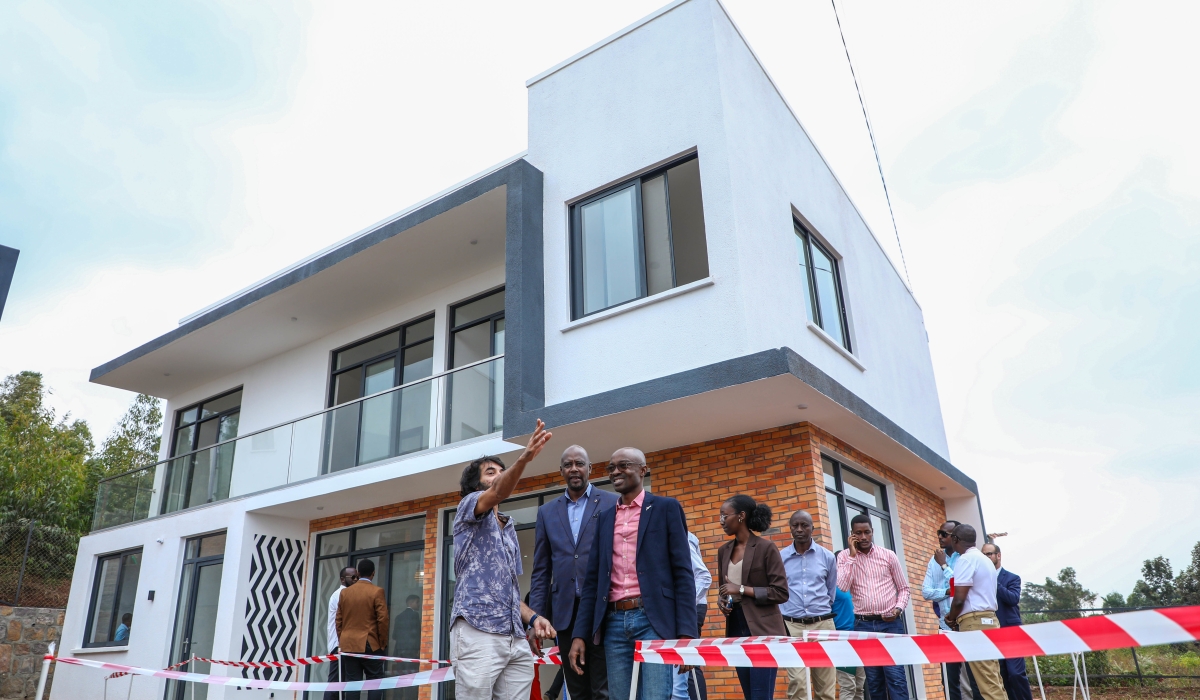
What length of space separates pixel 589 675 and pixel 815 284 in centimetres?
712

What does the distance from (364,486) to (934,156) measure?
854 inches

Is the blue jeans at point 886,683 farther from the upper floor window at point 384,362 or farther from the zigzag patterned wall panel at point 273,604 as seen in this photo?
the zigzag patterned wall panel at point 273,604

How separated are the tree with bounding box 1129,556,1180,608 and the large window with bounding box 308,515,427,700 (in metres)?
23.3

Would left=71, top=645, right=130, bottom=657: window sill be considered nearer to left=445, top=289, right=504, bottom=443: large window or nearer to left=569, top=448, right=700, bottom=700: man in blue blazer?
left=445, top=289, right=504, bottom=443: large window

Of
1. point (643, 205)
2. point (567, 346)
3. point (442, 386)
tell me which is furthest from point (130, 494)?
point (643, 205)

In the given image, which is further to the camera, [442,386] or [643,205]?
[442,386]

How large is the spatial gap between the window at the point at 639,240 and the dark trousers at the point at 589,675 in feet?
17.4

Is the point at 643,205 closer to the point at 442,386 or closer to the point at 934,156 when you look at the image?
the point at 442,386

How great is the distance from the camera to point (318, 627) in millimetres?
12727

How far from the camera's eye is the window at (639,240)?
9078 millimetres

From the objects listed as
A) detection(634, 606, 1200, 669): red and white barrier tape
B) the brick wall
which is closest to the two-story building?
the brick wall

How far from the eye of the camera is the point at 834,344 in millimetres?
9734

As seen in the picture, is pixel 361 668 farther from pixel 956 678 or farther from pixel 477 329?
pixel 956 678

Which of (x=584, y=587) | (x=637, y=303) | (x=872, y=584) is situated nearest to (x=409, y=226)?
(x=637, y=303)
